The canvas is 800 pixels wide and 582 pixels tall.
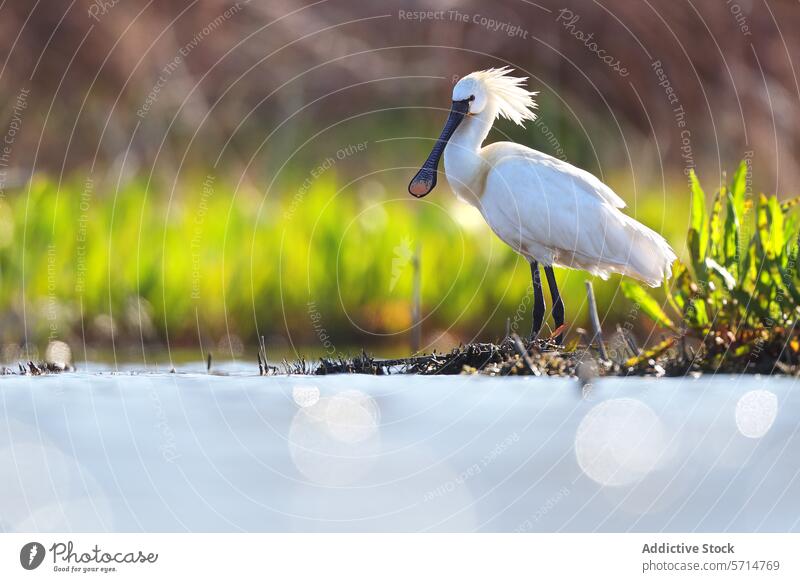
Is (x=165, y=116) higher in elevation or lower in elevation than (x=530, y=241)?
higher

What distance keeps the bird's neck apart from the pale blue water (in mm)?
1581

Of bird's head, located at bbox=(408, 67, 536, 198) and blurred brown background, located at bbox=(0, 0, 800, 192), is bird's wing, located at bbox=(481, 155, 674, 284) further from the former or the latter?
blurred brown background, located at bbox=(0, 0, 800, 192)

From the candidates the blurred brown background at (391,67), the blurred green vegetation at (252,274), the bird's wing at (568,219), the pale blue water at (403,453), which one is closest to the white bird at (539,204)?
the bird's wing at (568,219)

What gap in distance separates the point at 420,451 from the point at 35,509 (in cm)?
133

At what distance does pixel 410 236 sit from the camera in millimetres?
7395

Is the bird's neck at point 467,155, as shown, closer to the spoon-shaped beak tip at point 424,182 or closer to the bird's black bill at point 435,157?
the bird's black bill at point 435,157

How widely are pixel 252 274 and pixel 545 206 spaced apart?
1865mm

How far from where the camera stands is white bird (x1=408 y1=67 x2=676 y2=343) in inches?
237

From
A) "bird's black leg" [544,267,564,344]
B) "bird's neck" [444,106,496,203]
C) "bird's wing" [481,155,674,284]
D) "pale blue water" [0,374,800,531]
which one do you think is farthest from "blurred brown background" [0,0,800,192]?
"pale blue water" [0,374,800,531]

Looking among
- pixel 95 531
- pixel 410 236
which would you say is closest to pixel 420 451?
pixel 95 531

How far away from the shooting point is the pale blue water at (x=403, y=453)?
3.91 meters

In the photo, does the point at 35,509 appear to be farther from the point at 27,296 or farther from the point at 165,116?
the point at 165,116

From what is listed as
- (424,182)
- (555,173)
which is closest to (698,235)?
(555,173)

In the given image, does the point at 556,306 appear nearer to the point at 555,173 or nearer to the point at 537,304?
the point at 537,304
